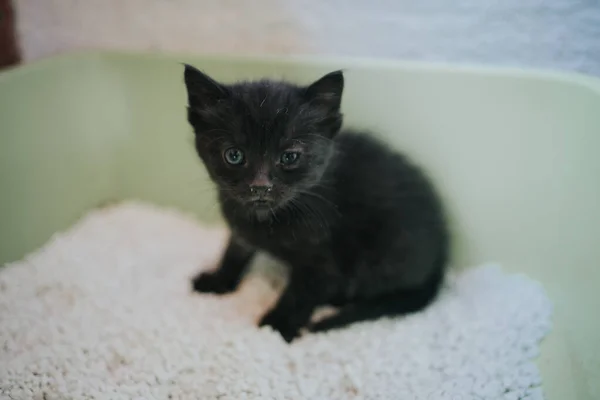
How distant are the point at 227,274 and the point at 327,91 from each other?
0.61m

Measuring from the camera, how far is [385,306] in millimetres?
1179

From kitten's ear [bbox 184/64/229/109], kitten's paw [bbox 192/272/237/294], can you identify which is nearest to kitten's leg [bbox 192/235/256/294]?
kitten's paw [bbox 192/272/237/294]

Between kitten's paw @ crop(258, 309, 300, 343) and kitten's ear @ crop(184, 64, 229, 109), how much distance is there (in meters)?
0.54

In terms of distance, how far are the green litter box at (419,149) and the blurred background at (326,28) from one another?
142 millimetres

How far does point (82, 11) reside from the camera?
5.31 feet

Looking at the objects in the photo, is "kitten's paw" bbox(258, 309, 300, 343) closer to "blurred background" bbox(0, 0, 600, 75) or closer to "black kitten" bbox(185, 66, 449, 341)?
"black kitten" bbox(185, 66, 449, 341)

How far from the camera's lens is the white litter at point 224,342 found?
38.6 inches

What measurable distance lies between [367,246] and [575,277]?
0.48 m

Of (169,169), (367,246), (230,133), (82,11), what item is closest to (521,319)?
(367,246)

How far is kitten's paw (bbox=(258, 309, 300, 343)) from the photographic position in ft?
3.72

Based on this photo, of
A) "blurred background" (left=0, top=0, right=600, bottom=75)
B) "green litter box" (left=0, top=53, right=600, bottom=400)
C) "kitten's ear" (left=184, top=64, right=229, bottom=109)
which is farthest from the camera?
"blurred background" (left=0, top=0, right=600, bottom=75)

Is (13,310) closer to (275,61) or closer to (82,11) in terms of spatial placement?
(275,61)

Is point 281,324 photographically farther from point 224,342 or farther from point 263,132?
point 263,132

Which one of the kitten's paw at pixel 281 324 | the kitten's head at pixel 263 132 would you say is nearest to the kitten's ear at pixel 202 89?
the kitten's head at pixel 263 132
